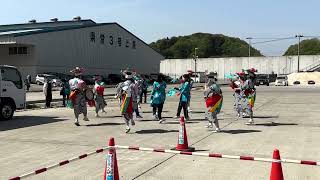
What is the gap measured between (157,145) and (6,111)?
812 cm

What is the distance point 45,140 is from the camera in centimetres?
1201

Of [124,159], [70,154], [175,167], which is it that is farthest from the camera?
[70,154]

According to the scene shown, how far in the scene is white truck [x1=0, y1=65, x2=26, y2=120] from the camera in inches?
661

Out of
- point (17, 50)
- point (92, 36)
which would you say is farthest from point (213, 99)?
point (92, 36)

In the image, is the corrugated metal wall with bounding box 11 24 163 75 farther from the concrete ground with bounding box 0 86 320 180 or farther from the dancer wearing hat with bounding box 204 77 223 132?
the dancer wearing hat with bounding box 204 77 223 132

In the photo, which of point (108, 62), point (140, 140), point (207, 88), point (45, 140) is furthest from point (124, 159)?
point (108, 62)

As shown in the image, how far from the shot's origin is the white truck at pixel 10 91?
1678cm

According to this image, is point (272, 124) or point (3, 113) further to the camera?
point (3, 113)

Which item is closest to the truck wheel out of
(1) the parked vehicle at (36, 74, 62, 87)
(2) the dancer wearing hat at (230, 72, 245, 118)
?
(2) the dancer wearing hat at (230, 72, 245, 118)

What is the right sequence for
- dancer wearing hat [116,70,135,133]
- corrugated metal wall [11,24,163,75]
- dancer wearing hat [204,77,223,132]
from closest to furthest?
1. dancer wearing hat [204,77,223,132]
2. dancer wearing hat [116,70,135,133]
3. corrugated metal wall [11,24,163,75]

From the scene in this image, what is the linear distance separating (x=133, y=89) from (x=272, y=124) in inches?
190

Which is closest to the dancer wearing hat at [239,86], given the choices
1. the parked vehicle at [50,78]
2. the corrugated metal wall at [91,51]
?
the parked vehicle at [50,78]

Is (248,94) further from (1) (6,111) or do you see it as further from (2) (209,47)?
(2) (209,47)

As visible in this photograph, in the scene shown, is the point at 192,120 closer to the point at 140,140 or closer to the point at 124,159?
the point at 140,140
